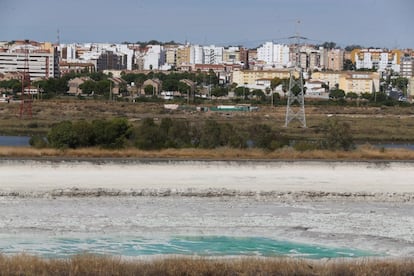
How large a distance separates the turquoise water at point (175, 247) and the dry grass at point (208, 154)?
312 inches

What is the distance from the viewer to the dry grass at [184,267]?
8.01m

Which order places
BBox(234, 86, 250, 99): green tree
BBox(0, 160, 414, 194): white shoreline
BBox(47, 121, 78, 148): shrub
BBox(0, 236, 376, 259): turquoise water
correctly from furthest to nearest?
BBox(234, 86, 250, 99): green tree < BBox(47, 121, 78, 148): shrub < BBox(0, 160, 414, 194): white shoreline < BBox(0, 236, 376, 259): turquoise water

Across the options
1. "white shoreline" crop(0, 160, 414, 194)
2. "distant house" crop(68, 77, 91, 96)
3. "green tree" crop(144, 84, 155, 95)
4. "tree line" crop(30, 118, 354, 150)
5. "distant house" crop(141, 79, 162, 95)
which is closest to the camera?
"white shoreline" crop(0, 160, 414, 194)

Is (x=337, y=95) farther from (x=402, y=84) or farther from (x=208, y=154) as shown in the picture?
(x=208, y=154)

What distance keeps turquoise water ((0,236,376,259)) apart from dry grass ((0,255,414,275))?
1026 mm

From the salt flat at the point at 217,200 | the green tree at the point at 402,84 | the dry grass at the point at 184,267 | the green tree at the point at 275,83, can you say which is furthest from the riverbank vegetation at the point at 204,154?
the green tree at the point at 402,84

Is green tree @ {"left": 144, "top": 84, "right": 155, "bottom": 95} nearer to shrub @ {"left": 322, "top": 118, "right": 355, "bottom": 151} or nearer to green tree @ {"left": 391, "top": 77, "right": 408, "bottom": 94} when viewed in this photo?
green tree @ {"left": 391, "top": 77, "right": 408, "bottom": 94}

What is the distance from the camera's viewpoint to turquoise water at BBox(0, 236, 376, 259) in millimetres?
9773

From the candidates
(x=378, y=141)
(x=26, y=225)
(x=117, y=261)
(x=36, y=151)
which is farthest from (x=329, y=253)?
(x=378, y=141)

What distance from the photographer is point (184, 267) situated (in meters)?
8.17

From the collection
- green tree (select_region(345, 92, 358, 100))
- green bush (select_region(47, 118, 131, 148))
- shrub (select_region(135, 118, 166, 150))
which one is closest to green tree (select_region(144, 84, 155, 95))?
green tree (select_region(345, 92, 358, 100))

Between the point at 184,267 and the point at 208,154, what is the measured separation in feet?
38.4

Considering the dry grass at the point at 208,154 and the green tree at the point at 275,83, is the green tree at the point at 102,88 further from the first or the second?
the dry grass at the point at 208,154

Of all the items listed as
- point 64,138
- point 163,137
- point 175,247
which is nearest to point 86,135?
point 64,138
